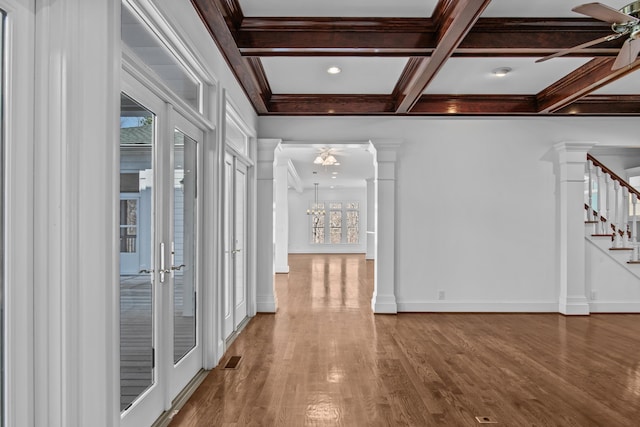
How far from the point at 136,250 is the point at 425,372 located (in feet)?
8.34

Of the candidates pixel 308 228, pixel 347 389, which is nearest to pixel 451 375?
pixel 347 389

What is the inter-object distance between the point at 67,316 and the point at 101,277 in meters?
0.19

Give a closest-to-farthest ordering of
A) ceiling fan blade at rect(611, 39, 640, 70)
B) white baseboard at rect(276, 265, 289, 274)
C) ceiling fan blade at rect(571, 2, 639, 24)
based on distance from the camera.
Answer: ceiling fan blade at rect(571, 2, 639, 24), ceiling fan blade at rect(611, 39, 640, 70), white baseboard at rect(276, 265, 289, 274)

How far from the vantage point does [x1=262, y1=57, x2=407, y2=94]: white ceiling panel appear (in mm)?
4586

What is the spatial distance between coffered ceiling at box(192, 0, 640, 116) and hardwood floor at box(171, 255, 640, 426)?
2.79 metres

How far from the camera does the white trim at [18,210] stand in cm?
156

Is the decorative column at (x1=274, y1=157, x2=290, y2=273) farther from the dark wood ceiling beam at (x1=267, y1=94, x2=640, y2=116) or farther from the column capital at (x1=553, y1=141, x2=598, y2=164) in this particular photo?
the column capital at (x1=553, y1=141, x2=598, y2=164)

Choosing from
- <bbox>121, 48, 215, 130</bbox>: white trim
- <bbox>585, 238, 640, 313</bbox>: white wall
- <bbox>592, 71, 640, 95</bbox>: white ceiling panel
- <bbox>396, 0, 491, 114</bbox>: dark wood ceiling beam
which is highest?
<bbox>592, 71, 640, 95</bbox>: white ceiling panel

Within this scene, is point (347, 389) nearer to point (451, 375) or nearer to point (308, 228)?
point (451, 375)

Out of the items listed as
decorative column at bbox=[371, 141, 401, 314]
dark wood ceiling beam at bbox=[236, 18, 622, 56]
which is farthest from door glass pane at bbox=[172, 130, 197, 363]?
decorative column at bbox=[371, 141, 401, 314]

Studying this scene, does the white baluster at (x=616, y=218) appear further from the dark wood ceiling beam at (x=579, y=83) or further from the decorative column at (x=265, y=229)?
the decorative column at (x=265, y=229)

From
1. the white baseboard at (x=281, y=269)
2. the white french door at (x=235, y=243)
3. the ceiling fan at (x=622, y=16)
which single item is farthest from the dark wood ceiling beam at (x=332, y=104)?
the white baseboard at (x=281, y=269)

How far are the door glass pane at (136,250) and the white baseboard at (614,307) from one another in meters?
5.91

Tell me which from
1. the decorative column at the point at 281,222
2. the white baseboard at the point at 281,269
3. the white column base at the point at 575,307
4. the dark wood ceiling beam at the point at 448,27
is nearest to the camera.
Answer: the dark wood ceiling beam at the point at 448,27
